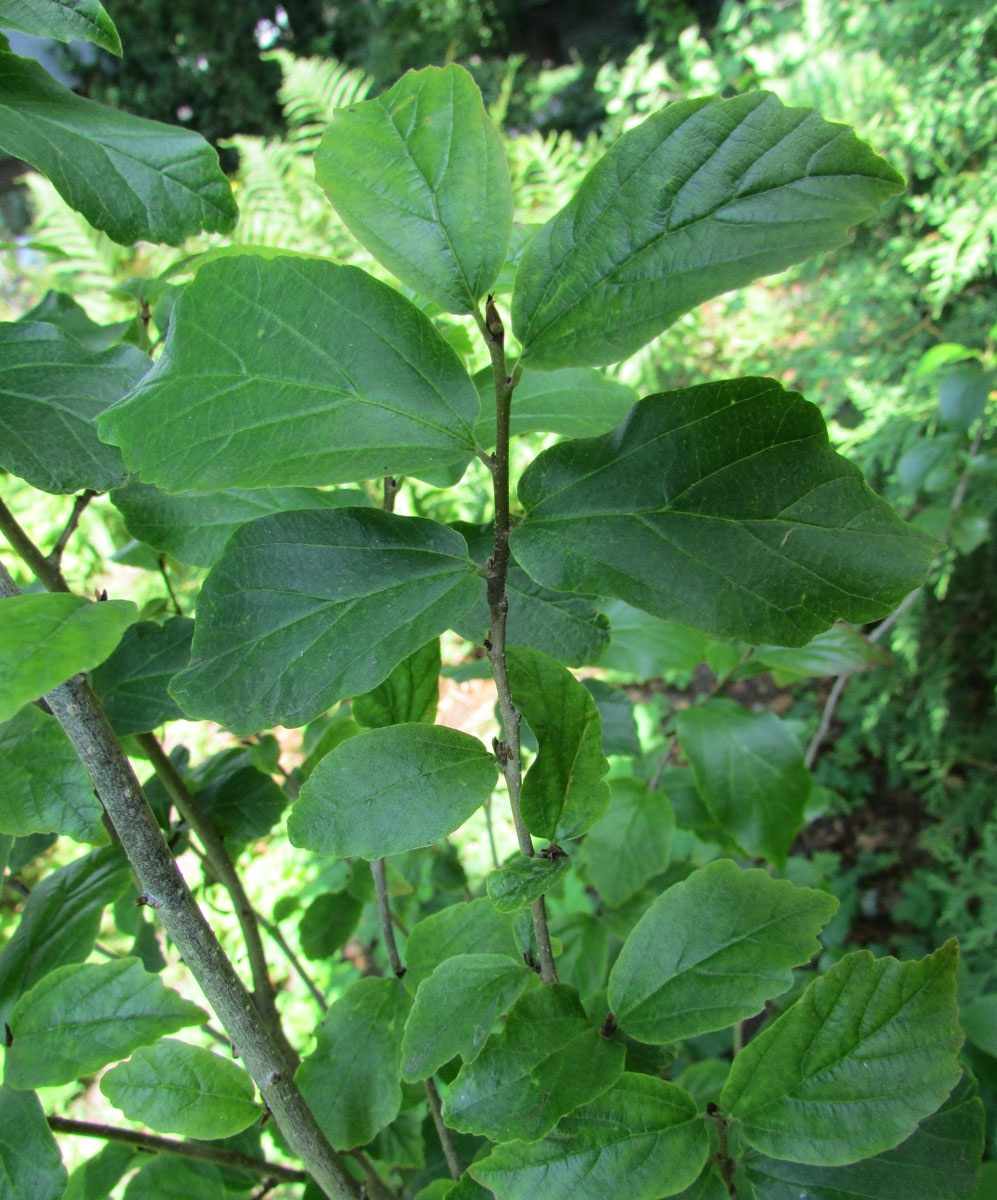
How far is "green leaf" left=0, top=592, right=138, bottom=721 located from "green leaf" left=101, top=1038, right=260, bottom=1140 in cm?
29

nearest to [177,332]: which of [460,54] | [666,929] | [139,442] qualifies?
[139,442]

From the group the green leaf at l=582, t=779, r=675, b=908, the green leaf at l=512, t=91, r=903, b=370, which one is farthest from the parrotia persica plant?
the green leaf at l=582, t=779, r=675, b=908

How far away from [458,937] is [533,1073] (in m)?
0.13

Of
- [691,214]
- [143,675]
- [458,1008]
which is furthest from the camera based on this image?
[143,675]

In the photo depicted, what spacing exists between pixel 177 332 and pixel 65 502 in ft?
10.1

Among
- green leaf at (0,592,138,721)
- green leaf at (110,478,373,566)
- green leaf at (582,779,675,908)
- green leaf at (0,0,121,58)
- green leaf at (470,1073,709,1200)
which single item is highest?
green leaf at (0,0,121,58)

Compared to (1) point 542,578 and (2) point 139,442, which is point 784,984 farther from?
(2) point 139,442

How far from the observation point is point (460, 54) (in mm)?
5953

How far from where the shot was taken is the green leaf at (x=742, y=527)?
0.35 metres

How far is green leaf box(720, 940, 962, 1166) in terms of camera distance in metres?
0.42

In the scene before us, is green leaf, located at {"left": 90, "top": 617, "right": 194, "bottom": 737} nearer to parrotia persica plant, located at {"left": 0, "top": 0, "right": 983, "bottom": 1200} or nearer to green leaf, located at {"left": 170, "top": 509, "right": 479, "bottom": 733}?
parrotia persica plant, located at {"left": 0, "top": 0, "right": 983, "bottom": 1200}

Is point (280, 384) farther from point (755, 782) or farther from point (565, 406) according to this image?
point (755, 782)

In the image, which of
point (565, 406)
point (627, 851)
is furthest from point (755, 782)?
point (565, 406)

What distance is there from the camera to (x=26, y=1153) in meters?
0.47
